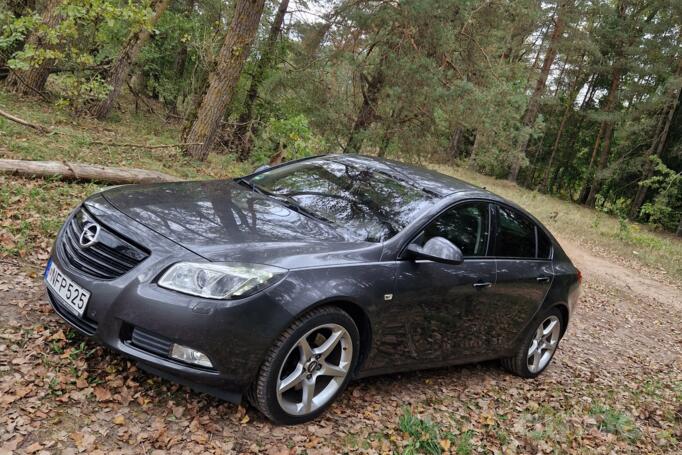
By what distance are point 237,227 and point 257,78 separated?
12.5m

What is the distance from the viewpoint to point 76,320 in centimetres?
322

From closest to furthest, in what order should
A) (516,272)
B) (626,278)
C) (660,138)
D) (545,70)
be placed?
(516,272) < (626,278) < (660,138) < (545,70)

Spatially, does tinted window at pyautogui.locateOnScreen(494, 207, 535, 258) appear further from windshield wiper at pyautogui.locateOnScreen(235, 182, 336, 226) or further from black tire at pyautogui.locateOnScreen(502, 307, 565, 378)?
windshield wiper at pyautogui.locateOnScreen(235, 182, 336, 226)

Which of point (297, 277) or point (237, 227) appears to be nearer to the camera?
point (297, 277)

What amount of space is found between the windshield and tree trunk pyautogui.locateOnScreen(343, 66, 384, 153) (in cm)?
920

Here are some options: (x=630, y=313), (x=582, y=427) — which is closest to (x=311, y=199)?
(x=582, y=427)

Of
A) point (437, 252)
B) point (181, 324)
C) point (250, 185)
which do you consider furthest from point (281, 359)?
point (250, 185)

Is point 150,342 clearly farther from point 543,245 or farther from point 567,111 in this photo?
point 567,111

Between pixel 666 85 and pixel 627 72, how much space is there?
911 cm

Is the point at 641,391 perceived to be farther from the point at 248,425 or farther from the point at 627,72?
the point at 627,72

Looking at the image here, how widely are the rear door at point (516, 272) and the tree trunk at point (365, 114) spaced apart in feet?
29.6

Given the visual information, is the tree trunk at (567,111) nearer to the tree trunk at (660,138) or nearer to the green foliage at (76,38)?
the tree trunk at (660,138)

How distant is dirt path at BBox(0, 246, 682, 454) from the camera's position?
9.80 ft

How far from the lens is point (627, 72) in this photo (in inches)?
1265
